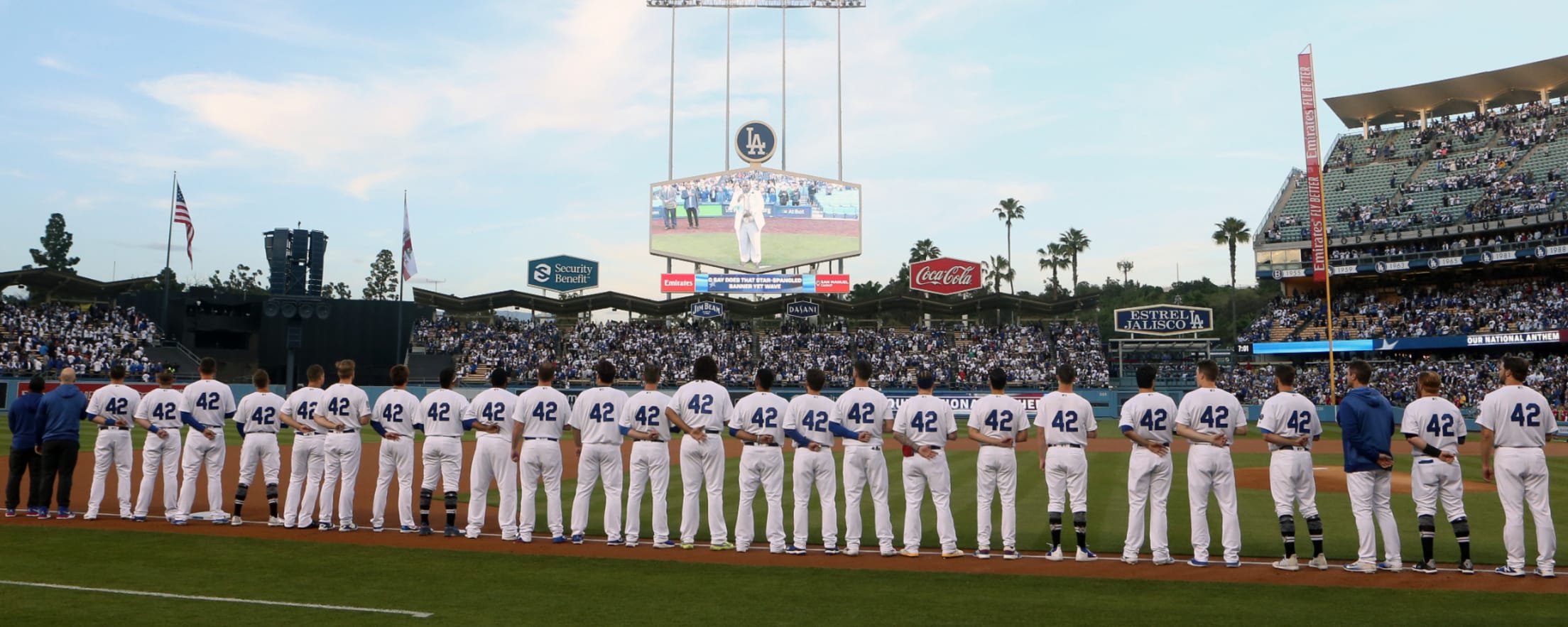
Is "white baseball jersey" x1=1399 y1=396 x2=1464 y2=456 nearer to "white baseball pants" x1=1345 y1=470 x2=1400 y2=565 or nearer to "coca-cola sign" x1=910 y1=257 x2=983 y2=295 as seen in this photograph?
"white baseball pants" x1=1345 y1=470 x2=1400 y2=565

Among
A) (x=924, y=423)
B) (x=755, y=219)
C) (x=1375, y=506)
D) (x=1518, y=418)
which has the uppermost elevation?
(x=755, y=219)

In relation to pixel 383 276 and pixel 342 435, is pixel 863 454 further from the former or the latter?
pixel 383 276

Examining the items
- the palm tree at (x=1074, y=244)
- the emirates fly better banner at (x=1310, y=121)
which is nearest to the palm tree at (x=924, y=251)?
the palm tree at (x=1074, y=244)

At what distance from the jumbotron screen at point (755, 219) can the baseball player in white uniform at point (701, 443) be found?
39.1 metres

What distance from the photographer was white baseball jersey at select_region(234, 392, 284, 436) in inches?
494

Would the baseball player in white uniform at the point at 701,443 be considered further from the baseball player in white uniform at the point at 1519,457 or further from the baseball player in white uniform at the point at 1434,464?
the baseball player in white uniform at the point at 1519,457

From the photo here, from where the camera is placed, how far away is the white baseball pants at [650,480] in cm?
1121

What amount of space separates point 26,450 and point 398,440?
211 inches

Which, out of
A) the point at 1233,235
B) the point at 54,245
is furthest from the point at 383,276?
the point at 1233,235

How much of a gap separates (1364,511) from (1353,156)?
2733 inches

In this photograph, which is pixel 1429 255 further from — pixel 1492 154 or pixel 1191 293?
pixel 1191 293

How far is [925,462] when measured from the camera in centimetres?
1079

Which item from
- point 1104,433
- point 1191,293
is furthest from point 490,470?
point 1191,293

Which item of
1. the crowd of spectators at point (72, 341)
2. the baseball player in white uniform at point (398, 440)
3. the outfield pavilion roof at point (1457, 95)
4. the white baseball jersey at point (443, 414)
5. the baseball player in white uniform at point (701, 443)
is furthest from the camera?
the outfield pavilion roof at point (1457, 95)
